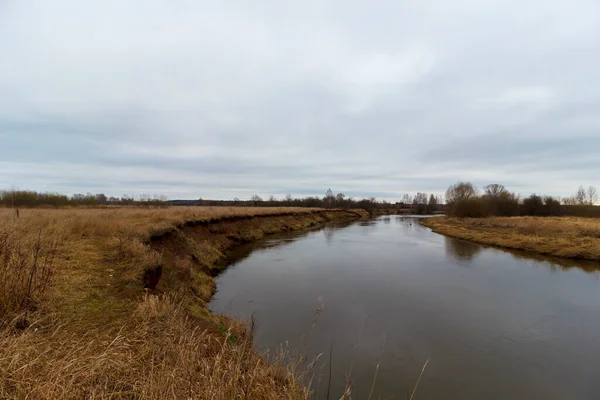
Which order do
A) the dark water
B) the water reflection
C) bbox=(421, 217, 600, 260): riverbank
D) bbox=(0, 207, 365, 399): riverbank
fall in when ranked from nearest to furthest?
bbox=(0, 207, 365, 399): riverbank, the dark water, bbox=(421, 217, 600, 260): riverbank, the water reflection

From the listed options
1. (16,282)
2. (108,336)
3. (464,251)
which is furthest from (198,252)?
(464,251)

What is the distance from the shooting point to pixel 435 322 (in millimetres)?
9141

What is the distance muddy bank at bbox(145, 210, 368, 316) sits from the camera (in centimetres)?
933

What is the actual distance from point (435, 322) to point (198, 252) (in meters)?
12.5

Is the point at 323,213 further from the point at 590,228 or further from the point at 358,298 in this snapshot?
the point at 358,298

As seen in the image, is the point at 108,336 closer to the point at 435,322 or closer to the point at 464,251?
the point at 435,322

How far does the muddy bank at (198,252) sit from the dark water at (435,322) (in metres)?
0.96

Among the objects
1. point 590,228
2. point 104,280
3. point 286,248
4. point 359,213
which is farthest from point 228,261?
point 359,213

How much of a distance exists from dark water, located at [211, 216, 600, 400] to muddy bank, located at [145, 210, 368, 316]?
3.14ft

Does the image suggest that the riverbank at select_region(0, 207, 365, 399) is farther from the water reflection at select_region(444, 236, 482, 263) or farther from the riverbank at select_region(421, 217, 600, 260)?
the riverbank at select_region(421, 217, 600, 260)

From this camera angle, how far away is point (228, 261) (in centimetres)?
1841

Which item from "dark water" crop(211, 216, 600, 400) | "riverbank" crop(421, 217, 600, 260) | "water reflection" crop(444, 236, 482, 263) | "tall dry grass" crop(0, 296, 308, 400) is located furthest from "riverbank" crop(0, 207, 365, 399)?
"riverbank" crop(421, 217, 600, 260)

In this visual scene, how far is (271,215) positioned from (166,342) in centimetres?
A: 3534

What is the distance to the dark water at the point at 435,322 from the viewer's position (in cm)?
627
